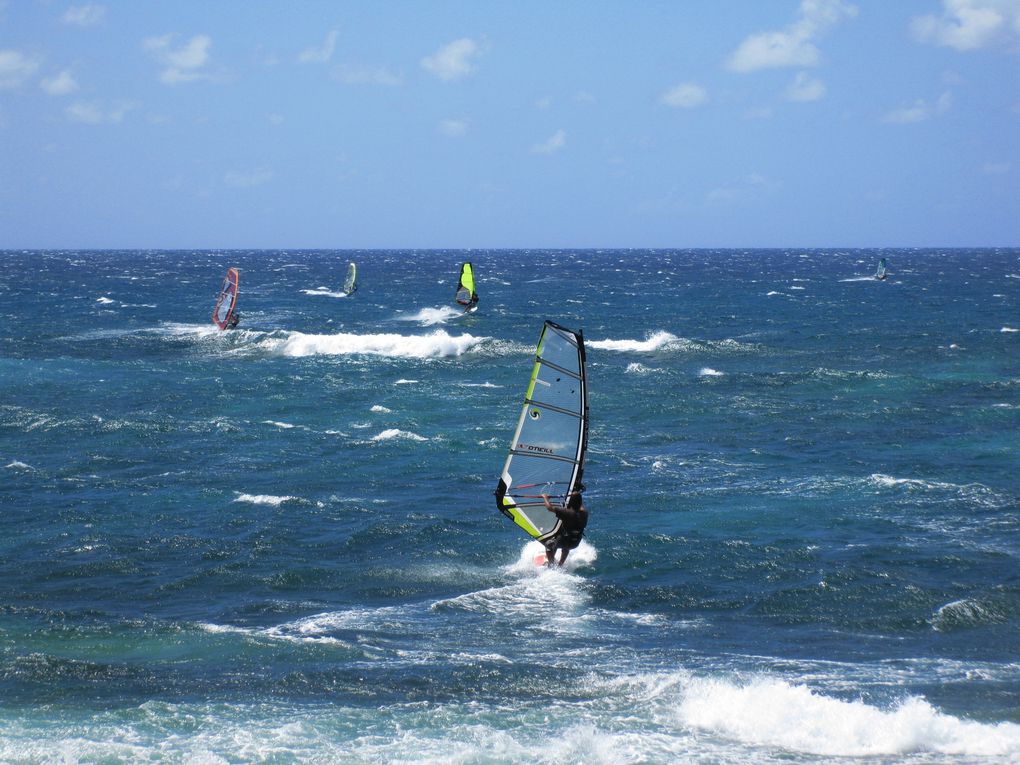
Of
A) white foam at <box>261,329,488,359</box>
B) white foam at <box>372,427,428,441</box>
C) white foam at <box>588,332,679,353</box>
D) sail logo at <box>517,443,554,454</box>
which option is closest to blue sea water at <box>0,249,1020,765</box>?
white foam at <box>372,427,428,441</box>

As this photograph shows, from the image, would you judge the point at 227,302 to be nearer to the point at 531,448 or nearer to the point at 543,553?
the point at 543,553

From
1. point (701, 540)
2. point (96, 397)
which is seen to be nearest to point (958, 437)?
point (701, 540)

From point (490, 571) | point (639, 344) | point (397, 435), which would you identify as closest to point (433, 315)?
point (639, 344)

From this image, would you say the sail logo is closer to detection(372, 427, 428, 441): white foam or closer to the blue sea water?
the blue sea water

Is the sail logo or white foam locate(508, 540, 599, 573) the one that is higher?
the sail logo

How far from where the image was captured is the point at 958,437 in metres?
35.1

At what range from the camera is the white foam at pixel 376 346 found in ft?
185

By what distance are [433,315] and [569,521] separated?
61.1m

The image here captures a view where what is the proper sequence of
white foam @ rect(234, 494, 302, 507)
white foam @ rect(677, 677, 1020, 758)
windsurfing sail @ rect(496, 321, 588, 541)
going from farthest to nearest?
white foam @ rect(234, 494, 302, 507), windsurfing sail @ rect(496, 321, 588, 541), white foam @ rect(677, 677, 1020, 758)

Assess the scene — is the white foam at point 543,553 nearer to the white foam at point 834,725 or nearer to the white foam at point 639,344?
the white foam at point 834,725

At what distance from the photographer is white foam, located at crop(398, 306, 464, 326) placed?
251 ft

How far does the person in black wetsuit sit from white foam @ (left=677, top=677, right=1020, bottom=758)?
530 cm

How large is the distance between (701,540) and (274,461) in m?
13.6

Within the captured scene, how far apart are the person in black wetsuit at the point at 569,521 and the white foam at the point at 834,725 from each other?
5302 millimetres
